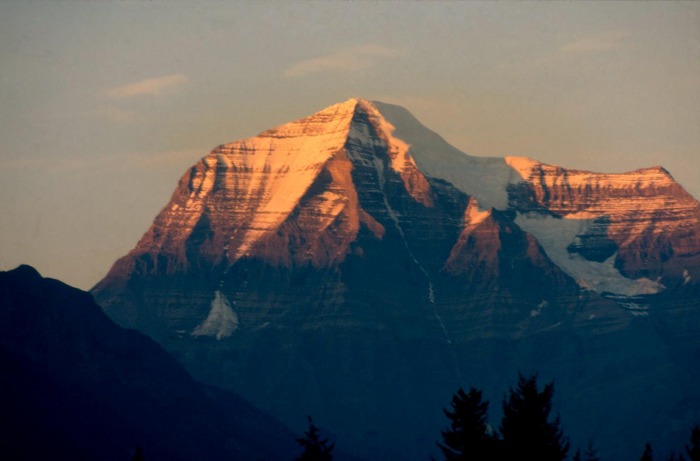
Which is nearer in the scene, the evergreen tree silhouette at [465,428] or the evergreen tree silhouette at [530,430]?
the evergreen tree silhouette at [530,430]

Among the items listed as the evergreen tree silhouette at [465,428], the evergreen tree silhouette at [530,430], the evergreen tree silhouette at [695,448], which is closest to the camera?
the evergreen tree silhouette at [530,430]

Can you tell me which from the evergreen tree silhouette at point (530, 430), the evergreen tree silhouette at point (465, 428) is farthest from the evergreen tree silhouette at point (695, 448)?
the evergreen tree silhouette at point (465, 428)

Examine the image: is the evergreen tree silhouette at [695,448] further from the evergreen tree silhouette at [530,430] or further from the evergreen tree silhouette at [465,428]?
the evergreen tree silhouette at [465,428]

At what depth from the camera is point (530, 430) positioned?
122m

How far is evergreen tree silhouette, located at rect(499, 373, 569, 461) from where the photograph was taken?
120500 millimetres

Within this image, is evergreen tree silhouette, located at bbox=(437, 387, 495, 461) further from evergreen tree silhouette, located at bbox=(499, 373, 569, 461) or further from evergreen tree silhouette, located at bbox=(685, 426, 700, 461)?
evergreen tree silhouette, located at bbox=(685, 426, 700, 461)

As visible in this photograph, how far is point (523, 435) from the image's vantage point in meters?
122

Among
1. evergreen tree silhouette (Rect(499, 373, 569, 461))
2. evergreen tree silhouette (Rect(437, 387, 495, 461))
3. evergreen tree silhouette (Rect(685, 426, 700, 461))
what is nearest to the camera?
evergreen tree silhouette (Rect(499, 373, 569, 461))

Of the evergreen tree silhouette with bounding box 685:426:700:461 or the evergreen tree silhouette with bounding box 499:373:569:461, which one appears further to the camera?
the evergreen tree silhouette with bounding box 685:426:700:461

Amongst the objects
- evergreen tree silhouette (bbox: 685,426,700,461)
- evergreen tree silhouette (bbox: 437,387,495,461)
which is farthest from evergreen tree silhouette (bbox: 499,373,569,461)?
evergreen tree silhouette (bbox: 685,426,700,461)

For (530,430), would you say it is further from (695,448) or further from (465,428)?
(695,448)

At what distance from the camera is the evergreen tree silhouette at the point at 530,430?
12050cm

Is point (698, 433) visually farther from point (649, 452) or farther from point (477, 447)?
point (477, 447)

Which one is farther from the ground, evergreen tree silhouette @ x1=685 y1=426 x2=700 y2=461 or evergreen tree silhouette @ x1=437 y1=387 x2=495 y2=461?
evergreen tree silhouette @ x1=437 y1=387 x2=495 y2=461
